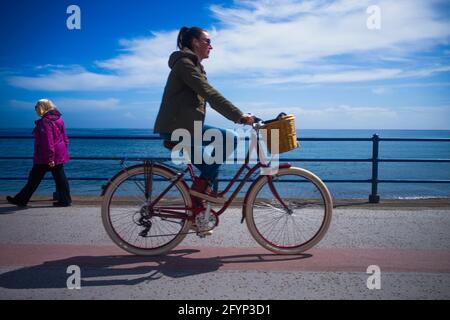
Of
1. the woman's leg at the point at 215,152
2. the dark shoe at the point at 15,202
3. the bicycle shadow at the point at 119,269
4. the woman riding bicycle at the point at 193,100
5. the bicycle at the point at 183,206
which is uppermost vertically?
the woman riding bicycle at the point at 193,100

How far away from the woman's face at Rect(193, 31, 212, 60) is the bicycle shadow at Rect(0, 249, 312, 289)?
197 centimetres

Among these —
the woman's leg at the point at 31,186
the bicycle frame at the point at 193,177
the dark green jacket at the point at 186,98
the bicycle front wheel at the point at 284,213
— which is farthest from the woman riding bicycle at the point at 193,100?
the woman's leg at the point at 31,186

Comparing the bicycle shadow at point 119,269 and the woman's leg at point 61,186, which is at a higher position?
the woman's leg at point 61,186

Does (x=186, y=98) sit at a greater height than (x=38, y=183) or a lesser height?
greater

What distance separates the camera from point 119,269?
3.50 m

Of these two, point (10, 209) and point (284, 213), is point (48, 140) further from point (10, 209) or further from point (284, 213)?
point (284, 213)

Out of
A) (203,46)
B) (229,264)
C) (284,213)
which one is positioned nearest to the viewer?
(229,264)

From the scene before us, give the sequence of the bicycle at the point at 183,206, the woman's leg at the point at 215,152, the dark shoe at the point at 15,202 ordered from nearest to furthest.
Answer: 1. the woman's leg at the point at 215,152
2. the bicycle at the point at 183,206
3. the dark shoe at the point at 15,202

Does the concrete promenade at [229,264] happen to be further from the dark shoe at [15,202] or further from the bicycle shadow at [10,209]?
the dark shoe at [15,202]

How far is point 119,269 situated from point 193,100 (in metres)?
1.67

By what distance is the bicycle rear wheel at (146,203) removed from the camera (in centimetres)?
377

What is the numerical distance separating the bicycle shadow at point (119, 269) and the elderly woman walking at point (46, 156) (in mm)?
2692

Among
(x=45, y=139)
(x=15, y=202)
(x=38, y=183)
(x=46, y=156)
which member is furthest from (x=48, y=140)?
(x=15, y=202)

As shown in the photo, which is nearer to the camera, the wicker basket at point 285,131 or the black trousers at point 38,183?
the wicker basket at point 285,131
